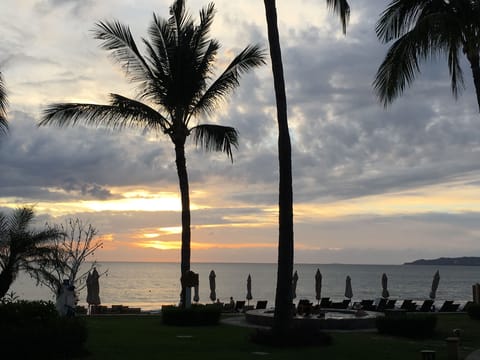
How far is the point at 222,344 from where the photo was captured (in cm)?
1510

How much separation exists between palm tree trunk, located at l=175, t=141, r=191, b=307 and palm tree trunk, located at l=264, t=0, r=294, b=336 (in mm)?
6523

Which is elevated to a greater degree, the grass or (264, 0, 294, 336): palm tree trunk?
(264, 0, 294, 336): palm tree trunk

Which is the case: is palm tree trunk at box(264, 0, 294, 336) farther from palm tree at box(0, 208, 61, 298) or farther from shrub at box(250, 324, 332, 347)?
palm tree at box(0, 208, 61, 298)

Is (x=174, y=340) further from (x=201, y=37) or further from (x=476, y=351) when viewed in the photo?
(x=201, y=37)

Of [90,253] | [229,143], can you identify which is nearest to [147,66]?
[229,143]

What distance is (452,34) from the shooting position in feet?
44.4

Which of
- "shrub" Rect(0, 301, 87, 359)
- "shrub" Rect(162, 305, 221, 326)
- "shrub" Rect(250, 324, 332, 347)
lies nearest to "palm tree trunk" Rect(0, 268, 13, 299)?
Answer: "shrub" Rect(162, 305, 221, 326)

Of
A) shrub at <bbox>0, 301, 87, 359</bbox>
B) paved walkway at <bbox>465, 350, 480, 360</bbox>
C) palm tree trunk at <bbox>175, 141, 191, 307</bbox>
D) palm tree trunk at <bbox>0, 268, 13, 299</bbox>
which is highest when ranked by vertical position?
palm tree trunk at <bbox>175, 141, 191, 307</bbox>

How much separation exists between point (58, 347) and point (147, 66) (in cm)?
1240

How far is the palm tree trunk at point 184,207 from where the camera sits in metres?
21.2

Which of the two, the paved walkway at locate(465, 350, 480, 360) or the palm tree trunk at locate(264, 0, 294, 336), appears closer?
the paved walkway at locate(465, 350, 480, 360)

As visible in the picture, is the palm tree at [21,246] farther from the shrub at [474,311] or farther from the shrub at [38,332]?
the shrub at [474,311]

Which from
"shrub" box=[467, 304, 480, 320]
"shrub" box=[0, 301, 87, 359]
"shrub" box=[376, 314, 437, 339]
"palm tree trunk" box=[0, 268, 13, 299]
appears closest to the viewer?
"shrub" box=[0, 301, 87, 359]

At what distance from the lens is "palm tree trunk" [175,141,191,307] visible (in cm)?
2117
